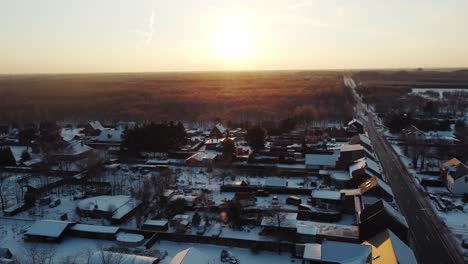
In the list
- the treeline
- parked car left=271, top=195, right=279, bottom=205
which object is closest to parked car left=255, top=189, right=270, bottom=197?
parked car left=271, top=195, right=279, bottom=205

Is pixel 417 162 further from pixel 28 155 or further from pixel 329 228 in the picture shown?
pixel 28 155

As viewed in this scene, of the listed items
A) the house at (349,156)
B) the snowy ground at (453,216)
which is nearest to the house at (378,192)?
the snowy ground at (453,216)

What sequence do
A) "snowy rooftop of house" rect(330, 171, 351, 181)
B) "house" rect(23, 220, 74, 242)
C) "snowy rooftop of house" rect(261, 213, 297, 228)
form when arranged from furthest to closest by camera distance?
1. "snowy rooftop of house" rect(330, 171, 351, 181)
2. "snowy rooftop of house" rect(261, 213, 297, 228)
3. "house" rect(23, 220, 74, 242)

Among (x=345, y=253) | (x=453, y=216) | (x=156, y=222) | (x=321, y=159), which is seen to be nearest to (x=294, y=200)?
(x=345, y=253)

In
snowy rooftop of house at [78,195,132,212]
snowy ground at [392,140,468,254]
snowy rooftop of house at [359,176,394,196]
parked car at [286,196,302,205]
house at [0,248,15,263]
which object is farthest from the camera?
parked car at [286,196,302,205]

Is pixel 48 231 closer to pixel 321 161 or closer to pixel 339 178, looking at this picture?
pixel 339 178

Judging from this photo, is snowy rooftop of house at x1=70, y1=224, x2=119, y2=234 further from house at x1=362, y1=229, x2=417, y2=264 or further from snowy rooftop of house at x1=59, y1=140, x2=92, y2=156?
snowy rooftop of house at x1=59, y1=140, x2=92, y2=156

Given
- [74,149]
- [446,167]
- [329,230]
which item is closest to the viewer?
[329,230]

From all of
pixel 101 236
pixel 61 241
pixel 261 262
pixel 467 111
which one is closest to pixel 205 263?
pixel 261 262

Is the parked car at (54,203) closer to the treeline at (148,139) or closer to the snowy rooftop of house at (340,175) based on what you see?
the treeline at (148,139)
